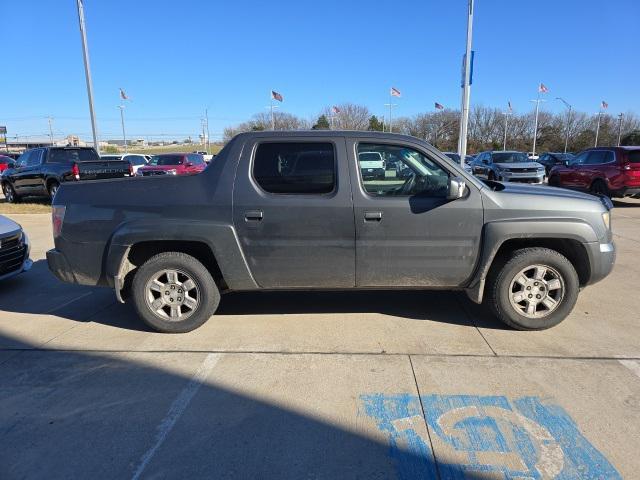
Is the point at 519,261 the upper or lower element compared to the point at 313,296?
upper

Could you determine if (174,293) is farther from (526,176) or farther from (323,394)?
(526,176)

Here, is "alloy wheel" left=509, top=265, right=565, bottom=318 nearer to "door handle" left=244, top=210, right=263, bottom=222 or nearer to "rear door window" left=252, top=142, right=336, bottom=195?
"rear door window" left=252, top=142, right=336, bottom=195

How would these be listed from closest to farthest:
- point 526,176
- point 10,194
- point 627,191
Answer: point 627,191 → point 10,194 → point 526,176

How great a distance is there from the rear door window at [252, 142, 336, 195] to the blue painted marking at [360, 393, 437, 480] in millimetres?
1902

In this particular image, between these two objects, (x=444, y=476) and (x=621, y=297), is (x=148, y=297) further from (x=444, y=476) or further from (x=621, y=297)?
(x=621, y=297)

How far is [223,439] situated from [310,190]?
2240mm

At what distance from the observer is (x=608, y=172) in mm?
13203

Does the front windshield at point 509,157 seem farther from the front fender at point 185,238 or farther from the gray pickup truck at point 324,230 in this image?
the front fender at point 185,238

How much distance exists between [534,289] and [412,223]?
4.46 feet

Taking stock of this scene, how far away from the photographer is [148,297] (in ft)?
13.8

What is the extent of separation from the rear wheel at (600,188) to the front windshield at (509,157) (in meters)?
5.52

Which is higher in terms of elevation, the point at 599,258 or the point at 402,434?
the point at 599,258

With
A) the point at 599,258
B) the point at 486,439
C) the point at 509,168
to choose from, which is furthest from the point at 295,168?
the point at 509,168

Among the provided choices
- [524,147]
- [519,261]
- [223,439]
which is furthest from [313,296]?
[524,147]
